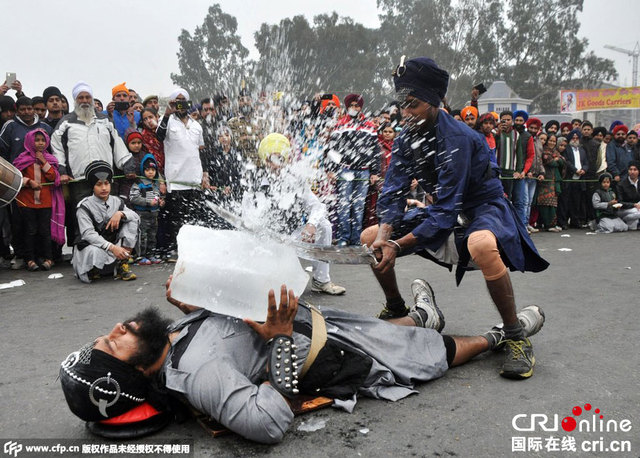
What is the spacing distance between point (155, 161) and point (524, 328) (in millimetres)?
5670

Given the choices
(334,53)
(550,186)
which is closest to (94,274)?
(550,186)

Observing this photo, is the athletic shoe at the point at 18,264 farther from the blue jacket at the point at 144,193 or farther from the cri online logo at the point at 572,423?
the cri online logo at the point at 572,423

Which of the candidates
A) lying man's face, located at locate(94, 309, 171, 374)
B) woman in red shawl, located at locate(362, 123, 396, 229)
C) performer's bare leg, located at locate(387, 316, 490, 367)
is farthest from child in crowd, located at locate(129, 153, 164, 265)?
performer's bare leg, located at locate(387, 316, 490, 367)

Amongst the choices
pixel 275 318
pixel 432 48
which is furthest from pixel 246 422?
pixel 432 48

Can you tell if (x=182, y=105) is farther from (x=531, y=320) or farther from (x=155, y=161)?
(x=531, y=320)

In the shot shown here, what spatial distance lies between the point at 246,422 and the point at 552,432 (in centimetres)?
146

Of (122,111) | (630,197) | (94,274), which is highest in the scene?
(122,111)

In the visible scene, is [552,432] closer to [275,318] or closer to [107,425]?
[275,318]

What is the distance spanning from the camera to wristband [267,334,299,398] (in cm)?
261

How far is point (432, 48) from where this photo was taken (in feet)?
119

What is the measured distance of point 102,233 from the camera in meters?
6.67

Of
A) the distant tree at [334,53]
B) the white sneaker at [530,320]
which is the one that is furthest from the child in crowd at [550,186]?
the white sneaker at [530,320]

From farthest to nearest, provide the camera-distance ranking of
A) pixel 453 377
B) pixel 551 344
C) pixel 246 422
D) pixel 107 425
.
Answer: pixel 551 344 < pixel 453 377 < pixel 107 425 < pixel 246 422

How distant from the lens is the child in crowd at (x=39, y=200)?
7004 mm
